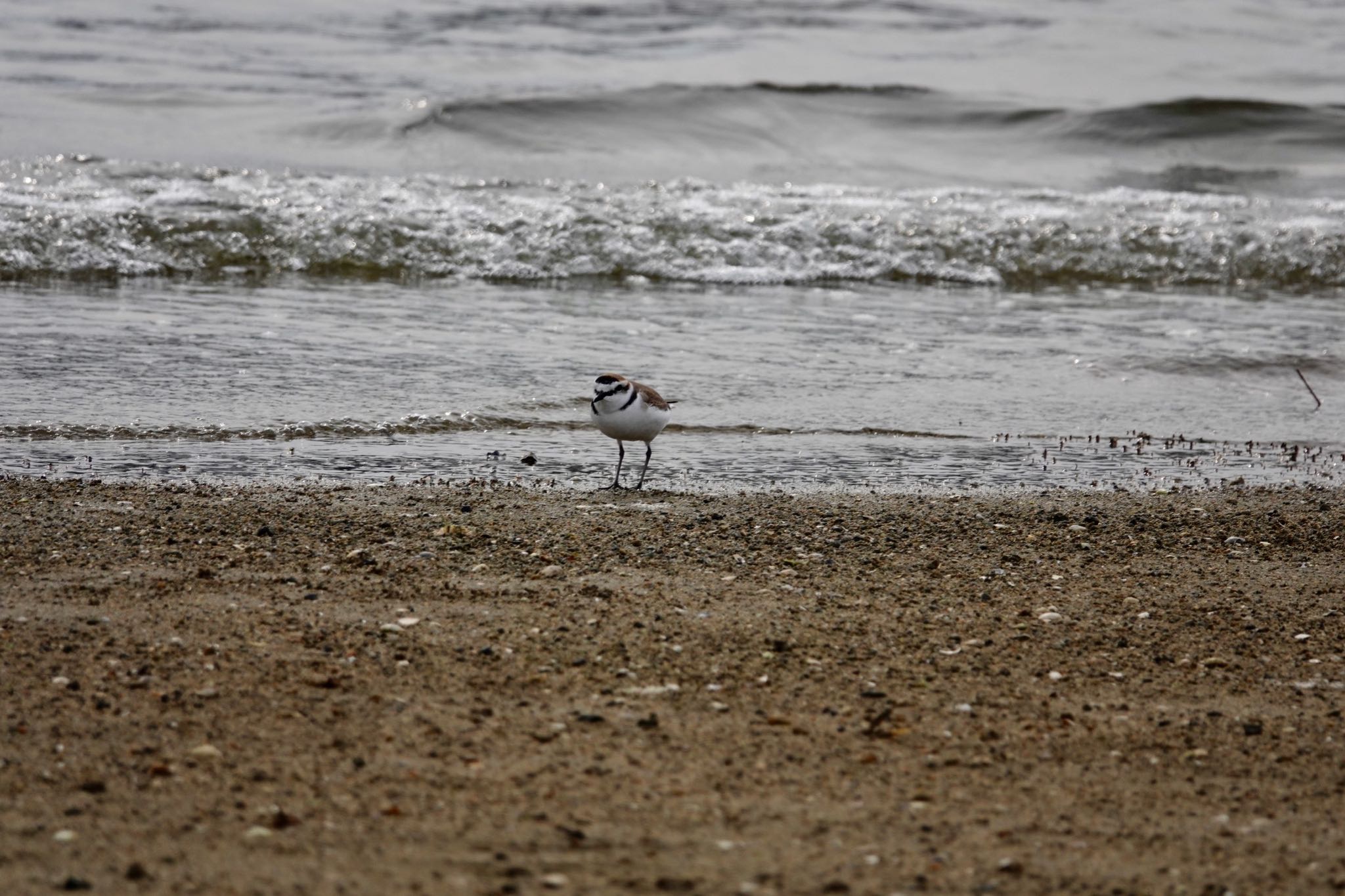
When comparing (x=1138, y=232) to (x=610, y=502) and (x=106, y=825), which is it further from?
(x=106, y=825)

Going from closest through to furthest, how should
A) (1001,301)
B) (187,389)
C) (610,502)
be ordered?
(610,502) < (187,389) < (1001,301)

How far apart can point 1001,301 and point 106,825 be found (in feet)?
33.4

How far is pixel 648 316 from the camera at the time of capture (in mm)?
10773

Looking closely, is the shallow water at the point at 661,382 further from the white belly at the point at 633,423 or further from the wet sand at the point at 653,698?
the wet sand at the point at 653,698

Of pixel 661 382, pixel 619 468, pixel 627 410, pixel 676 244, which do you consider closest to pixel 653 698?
pixel 627 410

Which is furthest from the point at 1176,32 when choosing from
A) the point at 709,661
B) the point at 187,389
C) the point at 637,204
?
the point at 709,661

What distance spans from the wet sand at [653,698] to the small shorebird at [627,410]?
0.62 m

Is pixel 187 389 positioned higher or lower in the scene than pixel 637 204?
lower

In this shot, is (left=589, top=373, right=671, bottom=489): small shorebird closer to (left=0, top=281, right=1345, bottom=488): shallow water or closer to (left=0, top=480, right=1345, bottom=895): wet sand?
(left=0, top=281, right=1345, bottom=488): shallow water

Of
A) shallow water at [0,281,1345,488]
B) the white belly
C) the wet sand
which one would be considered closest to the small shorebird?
the white belly

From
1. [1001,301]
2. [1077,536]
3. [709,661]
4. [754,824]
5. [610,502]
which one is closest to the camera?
[754,824]

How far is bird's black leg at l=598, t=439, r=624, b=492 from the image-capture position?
6.53m

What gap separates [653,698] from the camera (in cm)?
398

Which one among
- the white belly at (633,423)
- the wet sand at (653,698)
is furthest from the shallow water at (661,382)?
the wet sand at (653,698)
